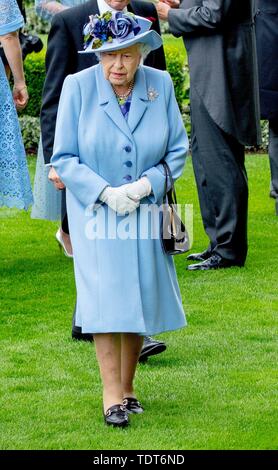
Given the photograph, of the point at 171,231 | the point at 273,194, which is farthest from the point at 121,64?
the point at 273,194

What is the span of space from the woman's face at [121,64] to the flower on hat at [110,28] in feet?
0.20

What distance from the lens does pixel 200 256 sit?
31.9ft

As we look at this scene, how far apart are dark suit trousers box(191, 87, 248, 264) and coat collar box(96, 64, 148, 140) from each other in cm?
327

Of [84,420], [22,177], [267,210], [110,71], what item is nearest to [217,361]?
[84,420]

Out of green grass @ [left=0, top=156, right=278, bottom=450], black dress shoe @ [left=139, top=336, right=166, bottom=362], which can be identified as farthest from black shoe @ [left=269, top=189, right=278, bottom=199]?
black dress shoe @ [left=139, top=336, right=166, bottom=362]

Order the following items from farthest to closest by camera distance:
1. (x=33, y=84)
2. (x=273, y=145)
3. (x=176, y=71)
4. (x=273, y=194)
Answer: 1. (x=176, y=71)
2. (x=33, y=84)
3. (x=273, y=194)
4. (x=273, y=145)

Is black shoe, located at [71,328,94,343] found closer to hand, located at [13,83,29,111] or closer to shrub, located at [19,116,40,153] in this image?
hand, located at [13,83,29,111]

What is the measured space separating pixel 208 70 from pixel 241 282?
138cm

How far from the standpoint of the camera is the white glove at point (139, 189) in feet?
19.2

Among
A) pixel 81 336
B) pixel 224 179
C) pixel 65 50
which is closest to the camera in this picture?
pixel 65 50

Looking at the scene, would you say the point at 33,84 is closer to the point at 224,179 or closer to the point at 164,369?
the point at 224,179

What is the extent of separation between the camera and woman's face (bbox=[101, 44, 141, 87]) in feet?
19.4

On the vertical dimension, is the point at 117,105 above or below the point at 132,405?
above

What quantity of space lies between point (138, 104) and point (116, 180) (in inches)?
13.0
